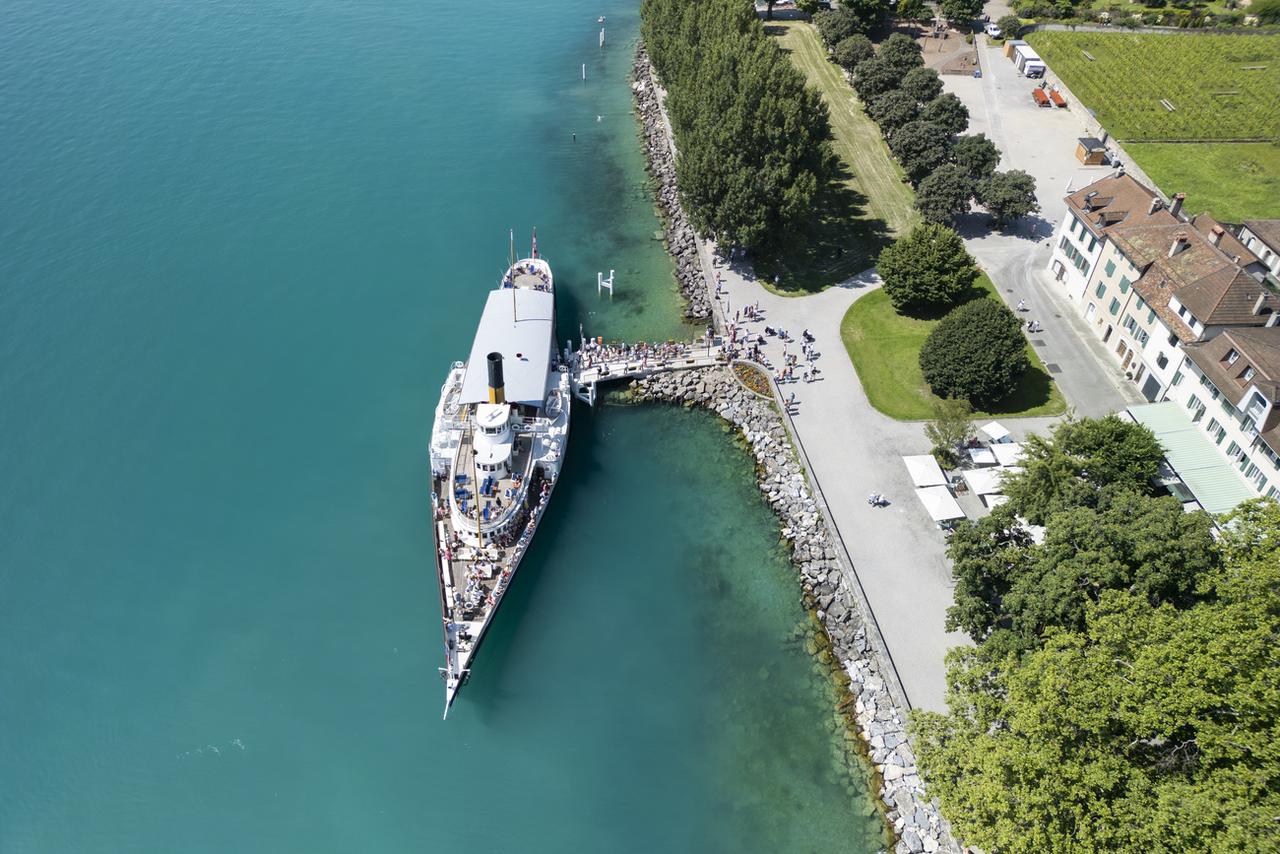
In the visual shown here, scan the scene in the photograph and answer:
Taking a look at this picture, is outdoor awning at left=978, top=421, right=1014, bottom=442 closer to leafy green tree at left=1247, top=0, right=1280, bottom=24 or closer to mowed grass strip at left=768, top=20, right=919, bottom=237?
mowed grass strip at left=768, top=20, right=919, bottom=237

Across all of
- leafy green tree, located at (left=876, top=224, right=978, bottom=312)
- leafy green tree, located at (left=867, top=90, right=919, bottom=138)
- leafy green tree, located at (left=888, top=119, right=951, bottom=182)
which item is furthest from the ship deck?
leafy green tree, located at (left=867, top=90, right=919, bottom=138)

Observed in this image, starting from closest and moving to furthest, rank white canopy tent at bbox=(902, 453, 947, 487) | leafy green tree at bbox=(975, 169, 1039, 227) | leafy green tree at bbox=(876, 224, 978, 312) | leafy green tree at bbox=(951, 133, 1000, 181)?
white canopy tent at bbox=(902, 453, 947, 487), leafy green tree at bbox=(876, 224, 978, 312), leafy green tree at bbox=(975, 169, 1039, 227), leafy green tree at bbox=(951, 133, 1000, 181)

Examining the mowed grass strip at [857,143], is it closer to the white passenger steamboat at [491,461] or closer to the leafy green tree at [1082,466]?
the leafy green tree at [1082,466]

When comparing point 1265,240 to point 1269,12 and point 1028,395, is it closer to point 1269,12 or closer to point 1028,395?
point 1028,395

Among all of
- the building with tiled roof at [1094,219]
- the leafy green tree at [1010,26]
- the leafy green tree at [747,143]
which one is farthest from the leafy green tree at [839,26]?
the building with tiled roof at [1094,219]

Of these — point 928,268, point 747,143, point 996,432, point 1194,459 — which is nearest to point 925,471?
point 996,432

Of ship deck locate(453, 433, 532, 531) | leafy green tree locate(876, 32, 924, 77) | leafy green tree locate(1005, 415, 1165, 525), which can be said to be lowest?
ship deck locate(453, 433, 532, 531)

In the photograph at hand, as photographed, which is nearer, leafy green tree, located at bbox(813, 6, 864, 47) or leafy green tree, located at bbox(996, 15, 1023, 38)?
leafy green tree, located at bbox(813, 6, 864, 47)
